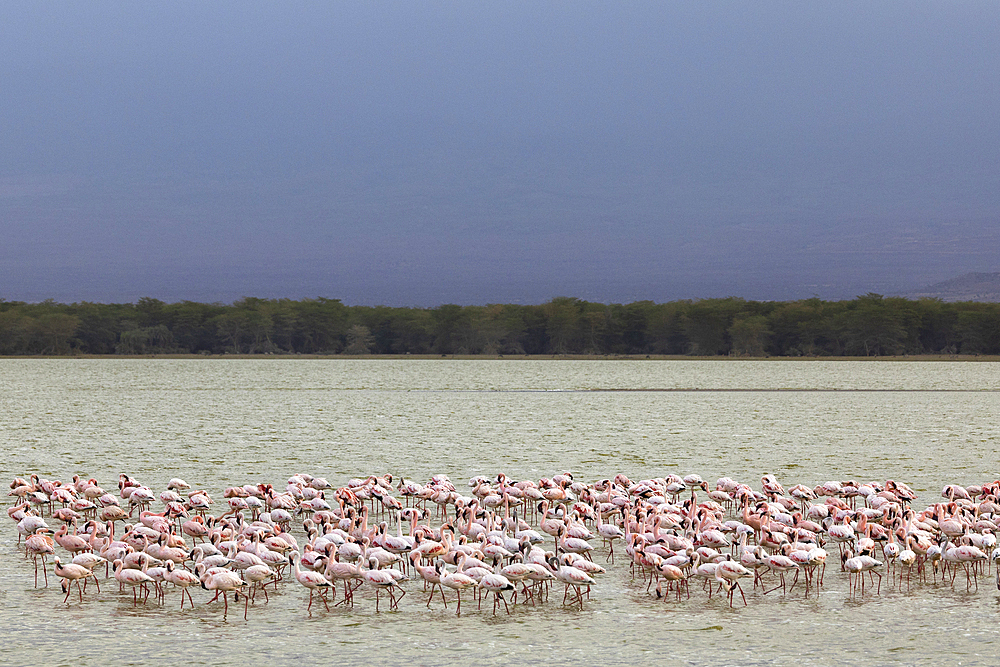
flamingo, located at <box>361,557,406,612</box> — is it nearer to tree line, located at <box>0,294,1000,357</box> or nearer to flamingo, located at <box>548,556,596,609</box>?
flamingo, located at <box>548,556,596,609</box>

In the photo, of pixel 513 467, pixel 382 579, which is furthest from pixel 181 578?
pixel 513 467

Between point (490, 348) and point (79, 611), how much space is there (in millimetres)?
143290

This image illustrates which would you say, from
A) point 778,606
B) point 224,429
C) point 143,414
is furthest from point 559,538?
point 143,414

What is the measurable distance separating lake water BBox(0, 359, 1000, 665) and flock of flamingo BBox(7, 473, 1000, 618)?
0.85ft

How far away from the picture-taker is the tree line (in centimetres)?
14000

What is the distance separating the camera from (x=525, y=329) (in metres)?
157

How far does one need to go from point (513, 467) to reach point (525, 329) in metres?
139

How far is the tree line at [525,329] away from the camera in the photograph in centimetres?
14000

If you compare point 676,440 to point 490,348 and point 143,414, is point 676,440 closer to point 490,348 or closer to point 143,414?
point 143,414

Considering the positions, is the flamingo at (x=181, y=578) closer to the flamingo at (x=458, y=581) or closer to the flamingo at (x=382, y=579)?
the flamingo at (x=382, y=579)

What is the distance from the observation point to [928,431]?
1048 inches

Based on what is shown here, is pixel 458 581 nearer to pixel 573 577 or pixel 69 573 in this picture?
pixel 573 577

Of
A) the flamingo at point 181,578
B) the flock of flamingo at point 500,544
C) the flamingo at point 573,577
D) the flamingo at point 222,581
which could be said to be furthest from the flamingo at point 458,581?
the flamingo at point 181,578

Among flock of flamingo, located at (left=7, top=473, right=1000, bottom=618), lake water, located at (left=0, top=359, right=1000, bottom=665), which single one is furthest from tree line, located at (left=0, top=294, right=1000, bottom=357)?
flock of flamingo, located at (left=7, top=473, right=1000, bottom=618)
